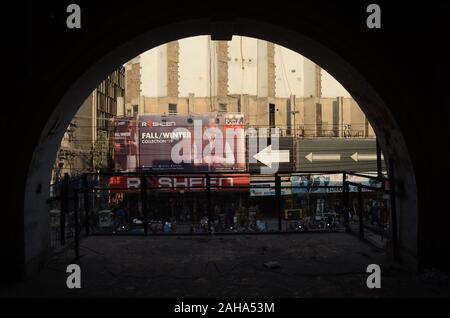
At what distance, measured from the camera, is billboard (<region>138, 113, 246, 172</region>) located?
86.9 feet

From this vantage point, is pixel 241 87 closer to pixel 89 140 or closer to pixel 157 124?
pixel 157 124

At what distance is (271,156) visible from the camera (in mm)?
29500

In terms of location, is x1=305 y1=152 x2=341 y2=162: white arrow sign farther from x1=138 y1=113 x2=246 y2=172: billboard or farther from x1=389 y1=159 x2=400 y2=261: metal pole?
x1=389 y1=159 x2=400 y2=261: metal pole

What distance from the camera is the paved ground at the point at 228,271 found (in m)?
4.18

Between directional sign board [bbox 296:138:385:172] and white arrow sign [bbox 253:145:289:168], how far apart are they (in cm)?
104

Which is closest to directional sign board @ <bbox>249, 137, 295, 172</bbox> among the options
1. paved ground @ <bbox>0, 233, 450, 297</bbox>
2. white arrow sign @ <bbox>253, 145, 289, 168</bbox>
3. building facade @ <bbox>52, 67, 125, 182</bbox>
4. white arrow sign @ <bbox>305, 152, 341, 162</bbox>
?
white arrow sign @ <bbox>253, 145, 289, 168</bbox>

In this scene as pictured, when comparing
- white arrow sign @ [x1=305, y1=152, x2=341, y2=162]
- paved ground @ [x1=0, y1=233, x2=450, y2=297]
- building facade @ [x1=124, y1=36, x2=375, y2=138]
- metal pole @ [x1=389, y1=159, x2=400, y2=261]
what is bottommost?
paved ground @ [x1=0, y1=233, x2=450, y2=297]

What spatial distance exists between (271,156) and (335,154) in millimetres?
5022

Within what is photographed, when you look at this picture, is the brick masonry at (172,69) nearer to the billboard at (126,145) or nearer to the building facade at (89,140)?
the building facade at (89,140)

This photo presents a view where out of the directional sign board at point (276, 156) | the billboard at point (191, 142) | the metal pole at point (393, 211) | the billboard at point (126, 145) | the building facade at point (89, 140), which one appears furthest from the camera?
the directional sign board at point (276, 156)

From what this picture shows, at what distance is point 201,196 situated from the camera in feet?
86.9

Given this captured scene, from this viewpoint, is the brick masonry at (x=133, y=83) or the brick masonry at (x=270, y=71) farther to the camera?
the brick masonry at (x=270, y=71)

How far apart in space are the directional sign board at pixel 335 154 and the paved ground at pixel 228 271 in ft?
75.5

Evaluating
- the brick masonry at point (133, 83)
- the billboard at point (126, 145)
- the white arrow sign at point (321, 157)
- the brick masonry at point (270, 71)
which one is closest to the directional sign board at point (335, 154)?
the white arrow sign at point (321, 157)
